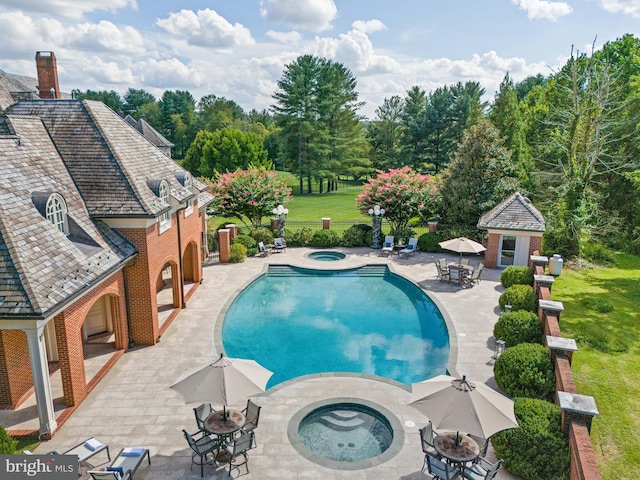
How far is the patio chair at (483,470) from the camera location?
8.80m

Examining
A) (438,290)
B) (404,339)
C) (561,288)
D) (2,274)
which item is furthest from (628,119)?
(2,274)

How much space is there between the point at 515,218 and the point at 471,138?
6.54m

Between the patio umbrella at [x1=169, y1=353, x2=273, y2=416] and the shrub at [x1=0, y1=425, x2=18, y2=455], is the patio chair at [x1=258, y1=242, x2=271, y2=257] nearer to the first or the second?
the patio umbrella at [x1=169, y1=353, x2=273, y2=416]

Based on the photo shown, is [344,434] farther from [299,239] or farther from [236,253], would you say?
[299,239]

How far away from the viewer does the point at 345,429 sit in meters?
11.3

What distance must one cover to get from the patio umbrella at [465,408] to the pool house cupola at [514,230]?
16.7m

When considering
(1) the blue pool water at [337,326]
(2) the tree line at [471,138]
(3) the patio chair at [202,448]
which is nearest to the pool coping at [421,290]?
(1) the blue pool water at [337,326]

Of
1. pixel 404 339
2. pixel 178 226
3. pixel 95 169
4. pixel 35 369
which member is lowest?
pixel 404 339

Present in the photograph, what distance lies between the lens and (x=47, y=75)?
1867 cm

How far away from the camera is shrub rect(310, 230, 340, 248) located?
29859 mm

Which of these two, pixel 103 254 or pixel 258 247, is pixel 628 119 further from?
pixel 103 254

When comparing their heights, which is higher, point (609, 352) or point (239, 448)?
point (239, 448)

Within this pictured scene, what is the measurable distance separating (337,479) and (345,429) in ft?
6.58

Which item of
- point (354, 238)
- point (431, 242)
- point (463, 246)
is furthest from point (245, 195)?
point (463, 246)
